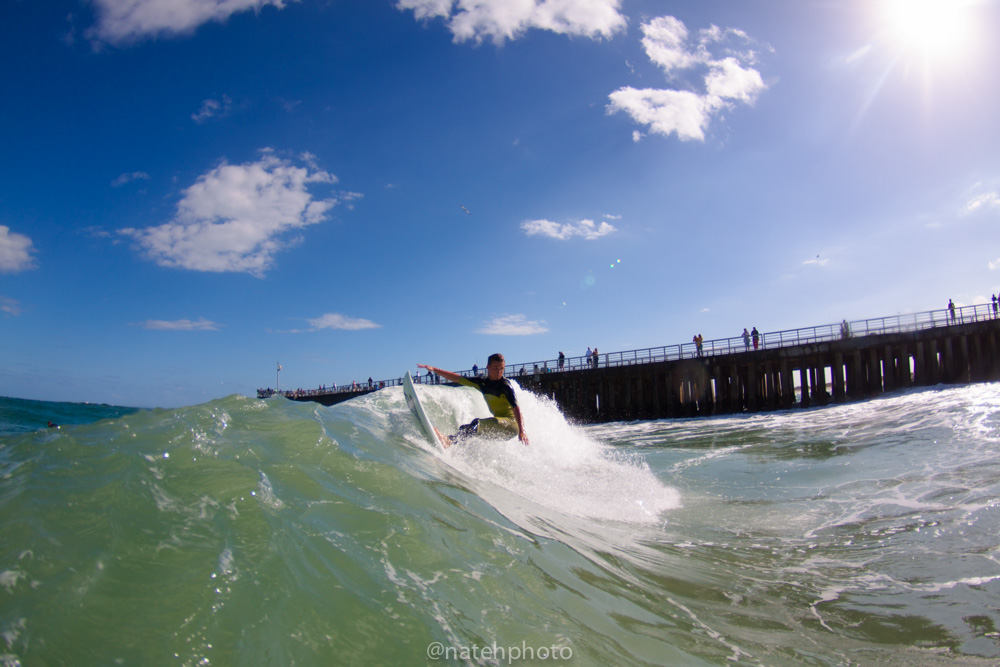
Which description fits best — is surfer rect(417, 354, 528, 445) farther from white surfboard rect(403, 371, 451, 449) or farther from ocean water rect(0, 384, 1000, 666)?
ocean water rect(0, 384, 1000, 666)

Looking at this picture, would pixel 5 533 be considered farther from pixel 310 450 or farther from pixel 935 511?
pixel 935 511

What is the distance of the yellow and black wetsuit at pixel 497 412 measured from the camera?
7043 millimetres

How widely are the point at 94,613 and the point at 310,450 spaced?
2744 mm

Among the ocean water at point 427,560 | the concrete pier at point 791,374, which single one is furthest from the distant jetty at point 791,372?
the ocean water at point 427,560

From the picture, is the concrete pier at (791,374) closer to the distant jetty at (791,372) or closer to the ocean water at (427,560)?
the distant jetty at (791,372)

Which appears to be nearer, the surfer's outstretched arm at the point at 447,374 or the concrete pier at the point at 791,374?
the surfer's outstretched arm at the point at 447,374

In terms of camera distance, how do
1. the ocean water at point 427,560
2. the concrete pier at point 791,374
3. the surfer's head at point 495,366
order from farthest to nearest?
1. the concrete pier at point 791,374
2. the surfer's head at point 495,366
3. the ocean water at point 427,560

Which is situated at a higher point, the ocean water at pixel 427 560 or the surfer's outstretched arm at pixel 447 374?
the surfer's outstretched arm at pixel 447 374

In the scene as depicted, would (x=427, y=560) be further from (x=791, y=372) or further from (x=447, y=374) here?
(x=791, y=372)

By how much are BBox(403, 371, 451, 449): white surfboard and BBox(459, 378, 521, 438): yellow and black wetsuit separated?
34 cm

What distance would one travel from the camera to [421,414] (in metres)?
7.61

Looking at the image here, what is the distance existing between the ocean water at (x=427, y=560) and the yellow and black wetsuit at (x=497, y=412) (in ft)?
2.11

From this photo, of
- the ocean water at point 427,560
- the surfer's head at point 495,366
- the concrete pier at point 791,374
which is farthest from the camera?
the concrete pier at point 791,374

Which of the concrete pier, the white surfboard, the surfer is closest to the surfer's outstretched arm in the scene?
the surfer
